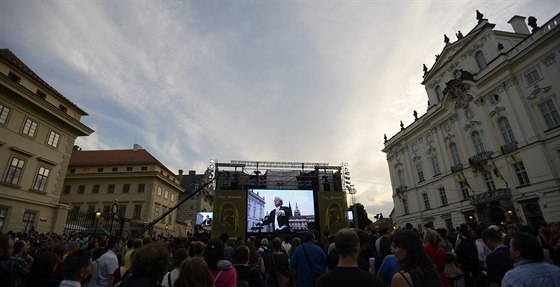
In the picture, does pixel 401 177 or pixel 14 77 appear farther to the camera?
pixel 401 177

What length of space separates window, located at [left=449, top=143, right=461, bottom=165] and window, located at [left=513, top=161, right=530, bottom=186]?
6011mm

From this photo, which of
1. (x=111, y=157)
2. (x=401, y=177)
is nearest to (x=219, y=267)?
(x=401, y=177)

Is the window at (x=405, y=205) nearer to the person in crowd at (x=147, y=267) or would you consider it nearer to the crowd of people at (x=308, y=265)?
the crowd of people at (x=308, y=265)

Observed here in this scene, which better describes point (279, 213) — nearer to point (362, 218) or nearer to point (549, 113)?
point (549, 113)

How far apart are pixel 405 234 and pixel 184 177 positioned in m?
60.9

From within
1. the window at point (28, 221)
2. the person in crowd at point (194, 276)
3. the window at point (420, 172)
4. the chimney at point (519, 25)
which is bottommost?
the person in crowd at point (194, 276)

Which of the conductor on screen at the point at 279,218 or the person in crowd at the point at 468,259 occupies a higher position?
the conductor on screen at the point at 279,218

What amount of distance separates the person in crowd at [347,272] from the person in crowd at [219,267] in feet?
5.40

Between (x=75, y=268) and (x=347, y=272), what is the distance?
10.00 feet

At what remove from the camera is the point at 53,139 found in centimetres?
2141

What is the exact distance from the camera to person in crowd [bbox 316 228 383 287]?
2.06 m

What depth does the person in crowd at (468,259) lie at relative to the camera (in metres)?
6.54

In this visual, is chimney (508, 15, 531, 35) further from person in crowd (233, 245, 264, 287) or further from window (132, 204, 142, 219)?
window (132, 204, 142, 219)

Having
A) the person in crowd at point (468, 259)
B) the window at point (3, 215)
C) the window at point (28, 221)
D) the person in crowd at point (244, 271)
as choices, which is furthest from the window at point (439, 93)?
the window at point (3, 215)
